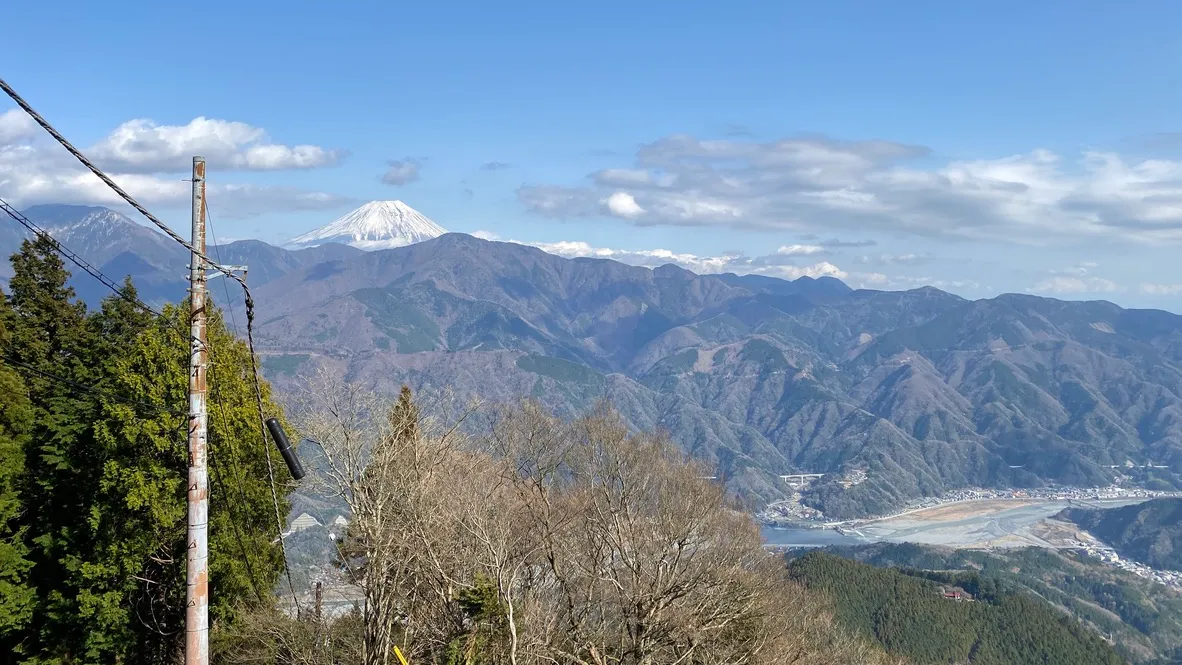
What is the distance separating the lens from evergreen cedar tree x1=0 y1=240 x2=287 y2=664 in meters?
25.6

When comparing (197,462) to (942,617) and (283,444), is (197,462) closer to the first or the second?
(283,444)

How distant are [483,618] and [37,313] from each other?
2665 cm

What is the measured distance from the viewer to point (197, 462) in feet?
36.0

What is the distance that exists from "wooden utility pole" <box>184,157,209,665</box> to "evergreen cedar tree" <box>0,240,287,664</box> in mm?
14349

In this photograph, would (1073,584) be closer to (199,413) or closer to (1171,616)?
(1171,616)

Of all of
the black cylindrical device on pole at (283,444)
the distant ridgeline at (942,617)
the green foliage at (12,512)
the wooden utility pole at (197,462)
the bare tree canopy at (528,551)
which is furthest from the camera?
the distant ridgeline at (942,617)

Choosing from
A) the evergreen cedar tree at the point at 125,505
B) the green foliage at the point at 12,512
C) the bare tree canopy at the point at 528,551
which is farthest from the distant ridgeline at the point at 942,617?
the green foliage at the point at 12,512

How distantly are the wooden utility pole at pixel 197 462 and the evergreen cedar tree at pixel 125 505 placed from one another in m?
14.3

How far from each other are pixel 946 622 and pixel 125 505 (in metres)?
98.8

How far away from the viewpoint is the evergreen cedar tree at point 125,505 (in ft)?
83.9

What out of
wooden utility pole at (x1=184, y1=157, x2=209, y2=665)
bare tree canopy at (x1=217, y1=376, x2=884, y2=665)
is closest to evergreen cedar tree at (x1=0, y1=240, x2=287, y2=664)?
bare tree canopy at (x1=217, y1=376, x2=884, y2=665)

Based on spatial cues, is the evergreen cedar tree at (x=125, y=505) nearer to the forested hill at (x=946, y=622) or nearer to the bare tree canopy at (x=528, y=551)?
the bare tree canopy at (x=528, y=551)

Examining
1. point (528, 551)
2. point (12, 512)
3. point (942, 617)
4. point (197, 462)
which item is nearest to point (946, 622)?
point (942, 617)

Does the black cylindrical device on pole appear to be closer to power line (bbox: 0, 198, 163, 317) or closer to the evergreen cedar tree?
power line (bbox: 0, 198, 163, 317)
